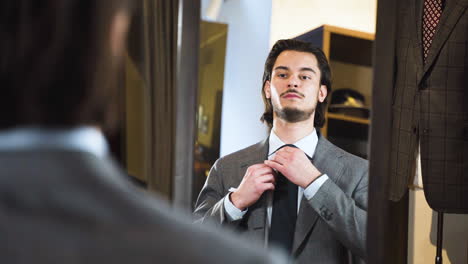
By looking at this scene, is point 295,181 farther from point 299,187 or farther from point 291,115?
point 291,115

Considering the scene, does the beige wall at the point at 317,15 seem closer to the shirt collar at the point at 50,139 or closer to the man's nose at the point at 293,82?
the man's nose at the point at 293,82

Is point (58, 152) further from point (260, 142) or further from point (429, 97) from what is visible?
point (429, 97)

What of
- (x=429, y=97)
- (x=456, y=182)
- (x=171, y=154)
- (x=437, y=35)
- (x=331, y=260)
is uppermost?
(x=437, y=35)

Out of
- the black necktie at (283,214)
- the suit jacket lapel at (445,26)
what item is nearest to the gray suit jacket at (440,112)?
the suit jacket lapel at (445,26)

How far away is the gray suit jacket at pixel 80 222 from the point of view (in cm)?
34

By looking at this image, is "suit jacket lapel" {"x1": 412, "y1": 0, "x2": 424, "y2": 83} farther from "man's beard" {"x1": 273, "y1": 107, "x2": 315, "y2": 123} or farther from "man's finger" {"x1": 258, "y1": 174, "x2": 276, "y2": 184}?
"man's finger" {"x1": 258, "y1": 174, "x2": 276, "y2": 184}

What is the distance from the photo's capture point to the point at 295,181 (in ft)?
Answer: 3.75

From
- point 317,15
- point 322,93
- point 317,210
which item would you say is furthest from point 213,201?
point 317,15

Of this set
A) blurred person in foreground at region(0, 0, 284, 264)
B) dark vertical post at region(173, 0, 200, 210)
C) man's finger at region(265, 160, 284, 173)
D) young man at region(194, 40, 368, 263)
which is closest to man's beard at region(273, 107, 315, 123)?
young man at region(194, 40, 368, 263)

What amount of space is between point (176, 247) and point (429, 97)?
1283 millimetres

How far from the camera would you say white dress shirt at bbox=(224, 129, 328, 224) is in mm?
1132

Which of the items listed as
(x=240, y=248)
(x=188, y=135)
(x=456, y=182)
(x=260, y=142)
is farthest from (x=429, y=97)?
(x=240, y=248)

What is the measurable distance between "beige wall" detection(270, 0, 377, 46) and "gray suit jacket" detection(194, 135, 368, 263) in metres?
0.28

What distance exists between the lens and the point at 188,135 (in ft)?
3.66
